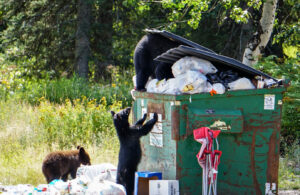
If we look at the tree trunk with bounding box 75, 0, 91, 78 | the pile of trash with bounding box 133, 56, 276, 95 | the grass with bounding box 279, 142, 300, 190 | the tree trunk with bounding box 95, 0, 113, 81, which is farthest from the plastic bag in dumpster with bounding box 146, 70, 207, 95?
the tree trunk with bounding box 95, 0, 113, 81

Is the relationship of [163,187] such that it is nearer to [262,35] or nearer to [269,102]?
[269,102]

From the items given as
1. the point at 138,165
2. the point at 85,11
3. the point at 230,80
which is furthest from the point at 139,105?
the point at 85,11

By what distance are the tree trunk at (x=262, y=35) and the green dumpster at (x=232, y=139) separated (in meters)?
5.13

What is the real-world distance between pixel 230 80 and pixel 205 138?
945 mm

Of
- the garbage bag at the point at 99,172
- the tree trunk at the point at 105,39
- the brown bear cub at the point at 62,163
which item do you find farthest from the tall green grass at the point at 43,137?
the tree trunk at the point at 105,39

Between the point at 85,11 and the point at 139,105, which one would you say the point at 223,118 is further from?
the point at 85,11

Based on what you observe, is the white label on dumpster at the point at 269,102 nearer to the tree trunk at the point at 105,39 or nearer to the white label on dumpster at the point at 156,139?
the white label on dumpster at the point at 156,139

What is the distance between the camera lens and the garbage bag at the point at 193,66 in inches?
199

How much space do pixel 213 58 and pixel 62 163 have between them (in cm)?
269

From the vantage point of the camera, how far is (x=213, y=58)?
4.99m

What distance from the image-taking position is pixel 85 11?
15766 millimetres

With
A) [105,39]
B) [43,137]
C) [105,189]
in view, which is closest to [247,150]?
[105,189]

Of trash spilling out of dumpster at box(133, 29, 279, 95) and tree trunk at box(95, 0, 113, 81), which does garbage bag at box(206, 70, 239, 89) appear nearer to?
trash spilling out of dumpster at box(133, 29, 279, 95)

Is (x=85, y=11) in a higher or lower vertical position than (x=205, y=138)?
higher
